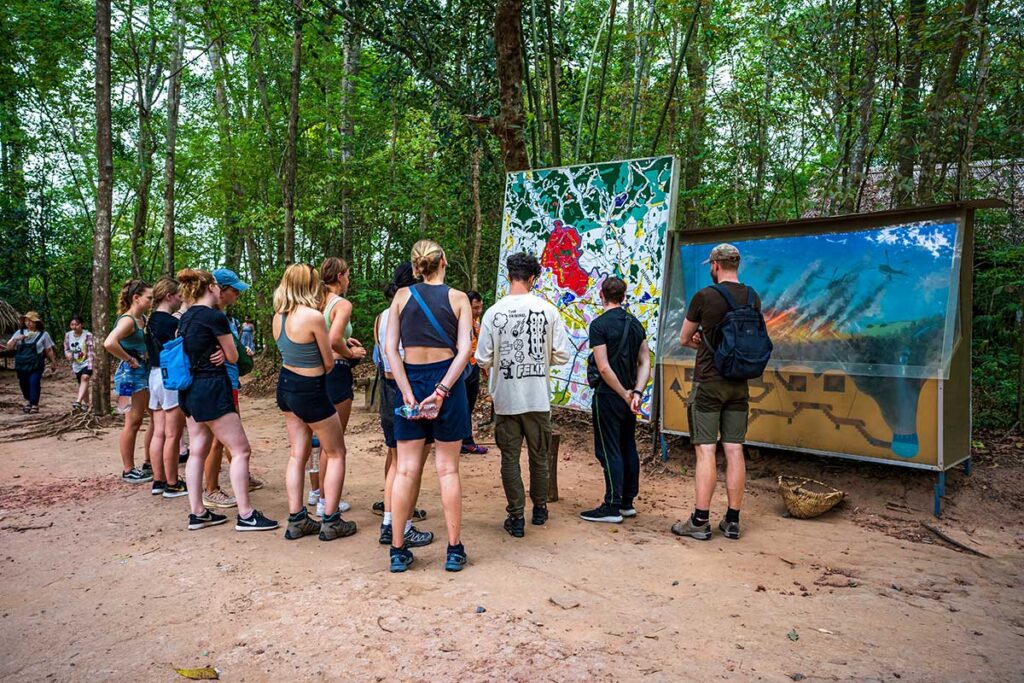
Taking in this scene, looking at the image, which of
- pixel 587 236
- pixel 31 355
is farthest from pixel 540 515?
pixel 31 355

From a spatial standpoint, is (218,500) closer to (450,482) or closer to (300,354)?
(300,354)

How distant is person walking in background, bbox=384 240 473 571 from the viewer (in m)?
3.62

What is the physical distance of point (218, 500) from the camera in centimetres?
511

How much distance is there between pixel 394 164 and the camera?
13.6m

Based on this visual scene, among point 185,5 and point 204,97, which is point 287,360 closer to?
point 185,5

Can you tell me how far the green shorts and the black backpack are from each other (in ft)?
0.35

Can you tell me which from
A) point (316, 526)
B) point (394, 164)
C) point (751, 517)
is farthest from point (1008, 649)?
point (394, 164)

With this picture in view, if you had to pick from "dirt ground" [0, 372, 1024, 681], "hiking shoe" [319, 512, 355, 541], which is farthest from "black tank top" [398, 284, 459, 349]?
"hiking shoe" [319, 512, 355, 541]

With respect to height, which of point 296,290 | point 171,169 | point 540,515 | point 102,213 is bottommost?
point 540,515

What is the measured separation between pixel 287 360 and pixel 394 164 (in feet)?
33.6

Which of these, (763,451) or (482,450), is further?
(482,450)

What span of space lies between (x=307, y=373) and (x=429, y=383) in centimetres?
91

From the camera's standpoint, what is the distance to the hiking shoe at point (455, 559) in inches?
145

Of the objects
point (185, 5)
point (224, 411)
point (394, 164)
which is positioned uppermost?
point (185, 5)
